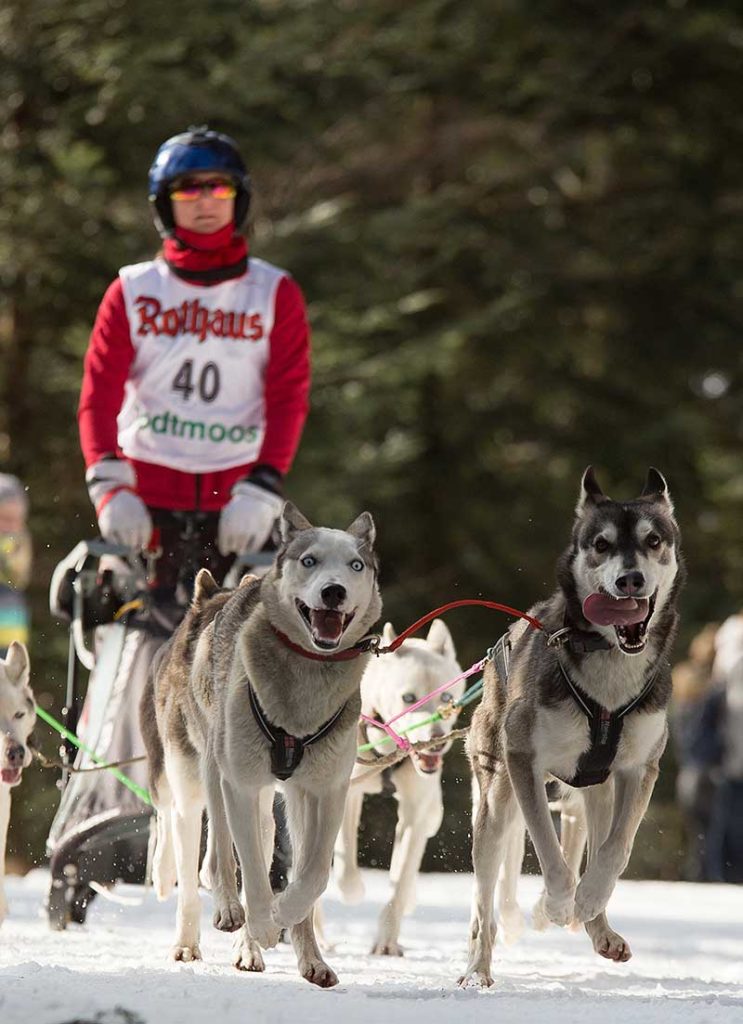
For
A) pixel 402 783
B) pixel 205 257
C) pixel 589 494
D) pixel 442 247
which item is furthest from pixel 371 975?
pixel 442 247

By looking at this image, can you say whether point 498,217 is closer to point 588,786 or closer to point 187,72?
point 187,72

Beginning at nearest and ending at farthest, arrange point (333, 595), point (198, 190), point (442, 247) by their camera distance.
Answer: point (333, 595) < point (198, 190) < point (442, 247)

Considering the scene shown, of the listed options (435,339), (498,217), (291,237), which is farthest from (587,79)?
(291,237)

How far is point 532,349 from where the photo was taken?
1936 cm

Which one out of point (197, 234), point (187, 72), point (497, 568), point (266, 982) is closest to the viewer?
point (266, 982)

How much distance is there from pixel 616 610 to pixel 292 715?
0.80 meters

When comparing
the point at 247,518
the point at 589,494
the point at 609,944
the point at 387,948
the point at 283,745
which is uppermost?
the point at 589,494

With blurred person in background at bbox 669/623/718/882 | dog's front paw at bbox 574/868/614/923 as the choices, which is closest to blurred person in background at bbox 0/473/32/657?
dog's front paw at bbox 574/868/614/923

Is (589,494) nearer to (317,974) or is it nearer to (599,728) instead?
(599,728)

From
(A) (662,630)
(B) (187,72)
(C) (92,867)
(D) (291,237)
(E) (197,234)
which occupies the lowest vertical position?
(C) (92,867)

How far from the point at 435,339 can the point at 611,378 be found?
11.9ft

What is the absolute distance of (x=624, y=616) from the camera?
4.66 m

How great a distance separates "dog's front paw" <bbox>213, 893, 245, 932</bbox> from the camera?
15.7ft

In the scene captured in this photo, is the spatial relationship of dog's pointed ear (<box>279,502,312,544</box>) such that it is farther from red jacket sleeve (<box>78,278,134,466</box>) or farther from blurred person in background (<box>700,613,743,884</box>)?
blurred person in background (<box>700,613,743,884</box>)
